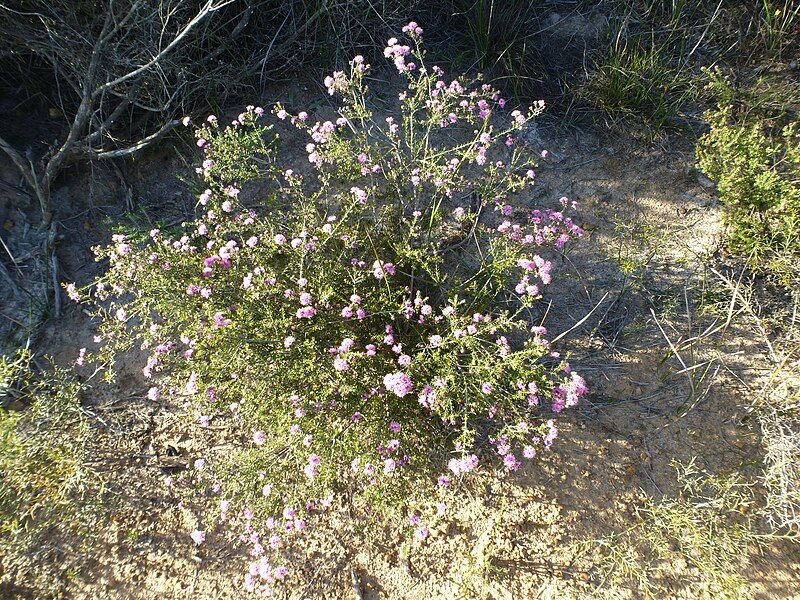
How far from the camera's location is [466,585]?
2.26 m

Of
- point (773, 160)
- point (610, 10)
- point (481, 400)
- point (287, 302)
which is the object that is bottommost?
point (481, 400)

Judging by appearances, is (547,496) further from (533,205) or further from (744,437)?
(533,205)

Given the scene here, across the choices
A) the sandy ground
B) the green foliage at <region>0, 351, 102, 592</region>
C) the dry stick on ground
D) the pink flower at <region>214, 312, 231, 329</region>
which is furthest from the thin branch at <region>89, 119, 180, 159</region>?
the pink flower at <region>214, 312, 231, 329</region>

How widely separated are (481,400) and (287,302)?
0.95m

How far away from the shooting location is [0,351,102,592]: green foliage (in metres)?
2.39

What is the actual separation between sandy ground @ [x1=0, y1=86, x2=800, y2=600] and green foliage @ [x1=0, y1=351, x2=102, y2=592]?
0.47 feet

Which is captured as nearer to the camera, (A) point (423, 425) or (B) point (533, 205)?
(A) point (423, 425)

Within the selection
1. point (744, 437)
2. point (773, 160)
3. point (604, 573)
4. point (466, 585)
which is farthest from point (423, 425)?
point (773, 160)

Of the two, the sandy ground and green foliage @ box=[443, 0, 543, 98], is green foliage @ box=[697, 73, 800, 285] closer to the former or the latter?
the sandy ground

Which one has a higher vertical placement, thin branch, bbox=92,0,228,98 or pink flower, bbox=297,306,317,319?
thin branch, bbox=92,0,228,98

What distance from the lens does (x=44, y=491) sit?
2527 millimetres

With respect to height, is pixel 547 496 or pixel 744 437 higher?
pixel 744 437

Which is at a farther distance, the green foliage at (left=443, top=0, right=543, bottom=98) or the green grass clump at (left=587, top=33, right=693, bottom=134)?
the green foliage at (left=443, top=0, right=543, bottom=98)

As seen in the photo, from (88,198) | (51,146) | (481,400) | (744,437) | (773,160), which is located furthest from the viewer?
(88,198)
